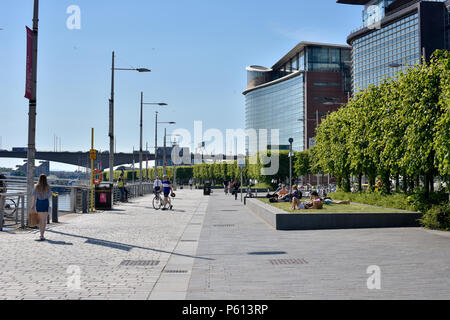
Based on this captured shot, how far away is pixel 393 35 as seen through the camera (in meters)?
111

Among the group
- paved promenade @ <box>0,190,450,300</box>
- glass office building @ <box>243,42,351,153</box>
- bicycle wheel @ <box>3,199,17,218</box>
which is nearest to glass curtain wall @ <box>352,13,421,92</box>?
glass office building @ <box>243,42,351,153</box>

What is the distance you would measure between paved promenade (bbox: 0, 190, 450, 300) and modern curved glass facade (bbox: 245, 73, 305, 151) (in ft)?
423

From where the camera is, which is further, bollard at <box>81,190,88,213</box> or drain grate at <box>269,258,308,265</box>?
bollard at <box>81,190,88,213</box>

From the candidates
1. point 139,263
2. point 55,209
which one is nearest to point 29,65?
point 55,209

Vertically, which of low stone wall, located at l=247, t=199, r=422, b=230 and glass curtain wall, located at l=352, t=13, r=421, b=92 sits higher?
glass curtain wall, located at l=352, t=13, r=421, b=92

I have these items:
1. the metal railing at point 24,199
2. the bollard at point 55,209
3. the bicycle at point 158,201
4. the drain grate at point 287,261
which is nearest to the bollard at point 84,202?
the metal railing at point 24,199

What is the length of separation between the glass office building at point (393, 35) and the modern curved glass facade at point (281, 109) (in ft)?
65.3

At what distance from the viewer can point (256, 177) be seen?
247 feet

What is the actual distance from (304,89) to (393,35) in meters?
33.9

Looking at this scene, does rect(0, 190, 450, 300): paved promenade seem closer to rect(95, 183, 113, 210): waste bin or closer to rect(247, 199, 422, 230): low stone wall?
rect(247, 199, 422, 230): low stone wall

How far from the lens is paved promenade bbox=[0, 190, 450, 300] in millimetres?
6605

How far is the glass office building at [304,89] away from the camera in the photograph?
13900 cm
